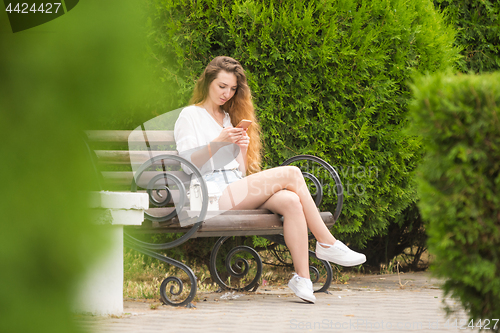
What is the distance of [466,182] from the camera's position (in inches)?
50.8

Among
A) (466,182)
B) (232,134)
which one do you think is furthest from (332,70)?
(466,182)

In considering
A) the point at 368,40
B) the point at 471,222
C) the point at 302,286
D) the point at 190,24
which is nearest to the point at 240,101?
the point at 190,24

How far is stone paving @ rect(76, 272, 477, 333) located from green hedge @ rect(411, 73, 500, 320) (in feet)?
1.44

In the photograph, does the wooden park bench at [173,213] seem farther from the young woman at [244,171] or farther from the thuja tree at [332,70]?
the thuja tree at [332,70]

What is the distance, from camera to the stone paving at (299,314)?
86.7 inches

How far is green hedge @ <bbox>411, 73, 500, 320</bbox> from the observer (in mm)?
1268

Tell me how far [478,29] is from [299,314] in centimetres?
356

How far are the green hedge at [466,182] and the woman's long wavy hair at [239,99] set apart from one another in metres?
2.04

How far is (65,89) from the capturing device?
0.37m

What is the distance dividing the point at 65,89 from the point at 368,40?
11.4 feet

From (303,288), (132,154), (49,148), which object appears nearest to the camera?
(49,148)

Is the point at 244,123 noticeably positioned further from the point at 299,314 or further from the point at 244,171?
the point at 299,314

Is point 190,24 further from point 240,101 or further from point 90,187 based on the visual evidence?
point 90,187

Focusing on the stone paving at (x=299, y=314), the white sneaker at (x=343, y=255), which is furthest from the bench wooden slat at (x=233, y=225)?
the stone paving at (x=299, y=314)
